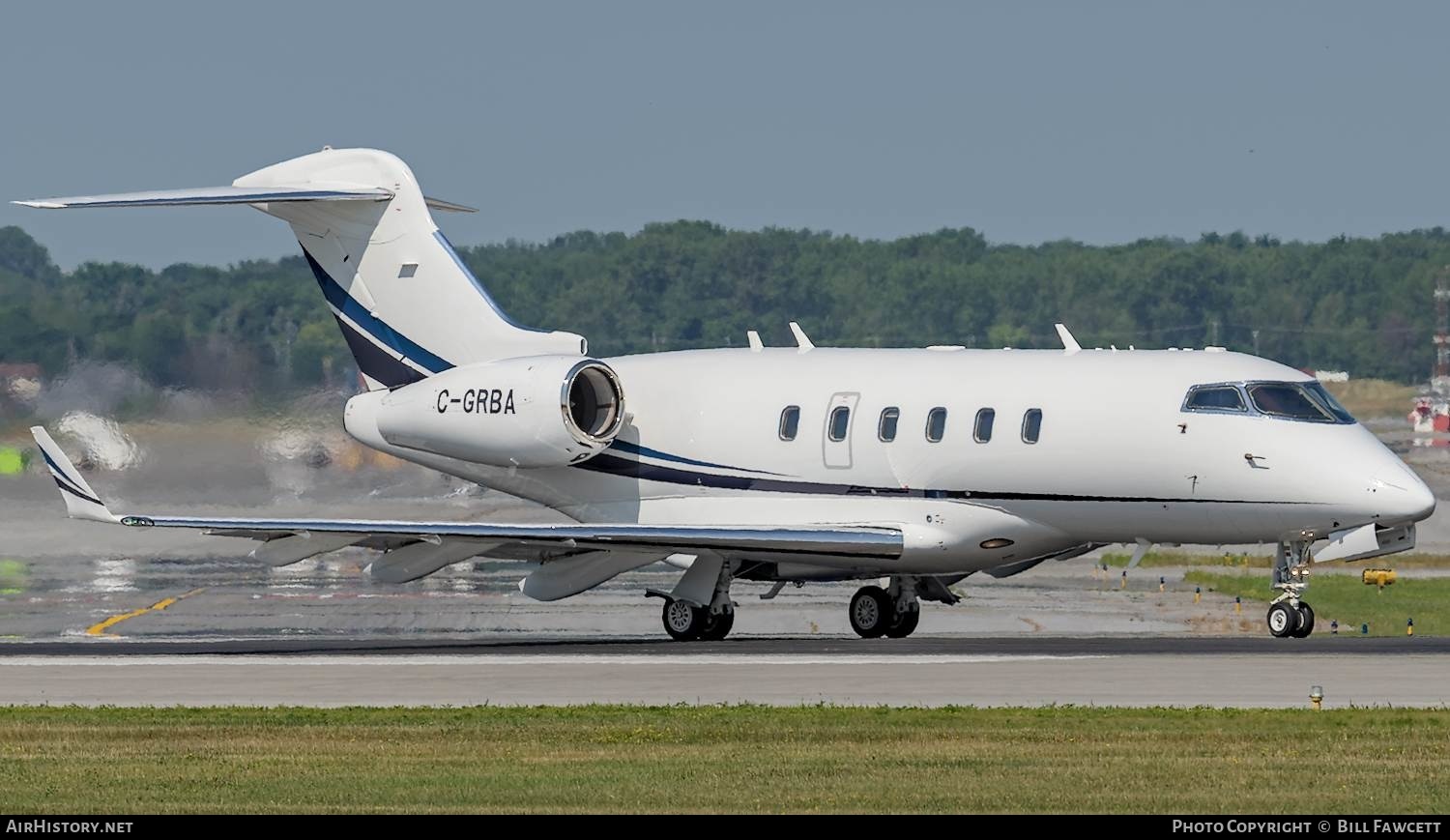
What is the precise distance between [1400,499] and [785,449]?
24.2 feet

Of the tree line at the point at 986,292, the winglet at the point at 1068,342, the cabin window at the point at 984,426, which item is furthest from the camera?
the tree line at the point at 986,292

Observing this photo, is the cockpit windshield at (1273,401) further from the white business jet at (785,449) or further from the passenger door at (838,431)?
the passenger door at (838,431)

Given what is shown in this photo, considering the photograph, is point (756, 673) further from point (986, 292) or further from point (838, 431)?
point (986, 292)

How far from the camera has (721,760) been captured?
17688 mm

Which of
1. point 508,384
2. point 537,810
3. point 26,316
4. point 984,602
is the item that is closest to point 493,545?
point 508,384

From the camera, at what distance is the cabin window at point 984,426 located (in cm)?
2928

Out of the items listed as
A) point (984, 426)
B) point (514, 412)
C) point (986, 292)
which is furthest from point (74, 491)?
point (986, 292)

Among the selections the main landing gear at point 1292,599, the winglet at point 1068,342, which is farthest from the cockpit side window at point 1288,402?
the winglet at point 1068,342

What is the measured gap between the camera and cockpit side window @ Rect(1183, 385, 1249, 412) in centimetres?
2808

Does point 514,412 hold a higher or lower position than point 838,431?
higher

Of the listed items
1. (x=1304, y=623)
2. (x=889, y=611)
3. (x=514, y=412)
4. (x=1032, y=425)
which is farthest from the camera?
(x=889, y=611)

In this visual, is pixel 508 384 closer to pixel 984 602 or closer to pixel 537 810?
pixel 984 602

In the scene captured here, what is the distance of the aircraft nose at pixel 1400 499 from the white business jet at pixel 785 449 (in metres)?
0.03

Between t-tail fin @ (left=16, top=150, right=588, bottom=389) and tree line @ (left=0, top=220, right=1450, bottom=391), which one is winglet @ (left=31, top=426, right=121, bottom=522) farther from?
tree line @ (left=0, top=220, right=1450, bottom=391)
